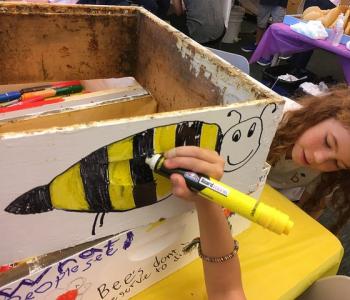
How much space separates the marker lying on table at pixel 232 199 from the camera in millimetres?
373

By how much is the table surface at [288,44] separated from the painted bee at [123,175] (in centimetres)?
186

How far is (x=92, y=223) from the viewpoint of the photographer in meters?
0.43

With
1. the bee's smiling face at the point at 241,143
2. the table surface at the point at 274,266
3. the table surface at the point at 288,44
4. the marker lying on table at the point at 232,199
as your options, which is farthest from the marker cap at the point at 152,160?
the table surface at the point at 288,44

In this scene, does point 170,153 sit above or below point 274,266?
above

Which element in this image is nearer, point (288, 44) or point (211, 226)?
point (211, 226)

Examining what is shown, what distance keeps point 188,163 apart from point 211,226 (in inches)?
5.2

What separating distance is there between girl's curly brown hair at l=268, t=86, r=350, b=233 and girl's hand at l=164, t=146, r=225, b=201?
1.50 ft

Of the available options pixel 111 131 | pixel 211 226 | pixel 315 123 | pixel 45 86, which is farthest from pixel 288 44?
pixel 111 131

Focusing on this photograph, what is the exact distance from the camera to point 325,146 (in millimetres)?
782

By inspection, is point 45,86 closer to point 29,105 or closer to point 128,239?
point 29,105

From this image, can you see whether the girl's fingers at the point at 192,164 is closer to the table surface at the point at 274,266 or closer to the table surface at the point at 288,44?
the table surface at the point at 274,266

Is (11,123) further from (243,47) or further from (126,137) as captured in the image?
(243,47)

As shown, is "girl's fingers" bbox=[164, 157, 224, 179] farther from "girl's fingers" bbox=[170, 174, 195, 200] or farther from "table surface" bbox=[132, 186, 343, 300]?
"table surface" bbox=[132, 186, 343, 300]

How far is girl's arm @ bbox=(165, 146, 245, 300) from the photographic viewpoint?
0.41m
